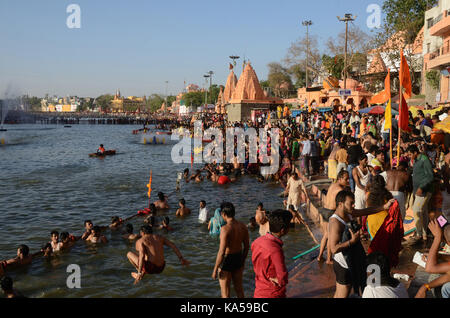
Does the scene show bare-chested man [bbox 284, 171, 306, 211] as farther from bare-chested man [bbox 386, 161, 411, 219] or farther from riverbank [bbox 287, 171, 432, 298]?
bare-chested man [bbox 386, 161, 411, 219]

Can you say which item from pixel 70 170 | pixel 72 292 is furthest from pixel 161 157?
pixel 72 292

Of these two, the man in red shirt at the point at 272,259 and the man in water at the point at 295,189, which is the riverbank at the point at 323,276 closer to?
the man in red shirt at the point at 272,259

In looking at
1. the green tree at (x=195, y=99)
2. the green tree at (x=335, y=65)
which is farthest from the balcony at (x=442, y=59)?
the green tree at (x=195, y=99)

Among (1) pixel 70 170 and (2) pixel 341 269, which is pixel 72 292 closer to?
(2) pixel 341 269

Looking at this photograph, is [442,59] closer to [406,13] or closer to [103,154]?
[406,13]

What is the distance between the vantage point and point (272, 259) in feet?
12.0

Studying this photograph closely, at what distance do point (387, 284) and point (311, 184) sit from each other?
8.80 metres

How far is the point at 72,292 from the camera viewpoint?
7.46m

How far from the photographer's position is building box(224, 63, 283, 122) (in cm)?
Answer: 4197

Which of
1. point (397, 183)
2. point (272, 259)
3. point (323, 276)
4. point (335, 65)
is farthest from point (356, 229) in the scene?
point (335, 65)

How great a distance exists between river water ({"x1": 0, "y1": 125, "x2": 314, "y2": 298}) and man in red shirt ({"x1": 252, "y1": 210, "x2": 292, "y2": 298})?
2959 mm

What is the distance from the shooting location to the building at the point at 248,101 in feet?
138

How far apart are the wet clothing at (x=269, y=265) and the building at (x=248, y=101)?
1446 inches

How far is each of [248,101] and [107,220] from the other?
31692mm
